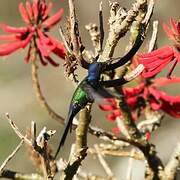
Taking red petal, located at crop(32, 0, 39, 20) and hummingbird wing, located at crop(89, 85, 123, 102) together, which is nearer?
hummingbird wing, located at crop(89, 85, 123, 102)

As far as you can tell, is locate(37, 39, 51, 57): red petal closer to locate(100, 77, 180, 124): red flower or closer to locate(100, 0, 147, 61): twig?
locate(100, 77, 180, 124): red flower

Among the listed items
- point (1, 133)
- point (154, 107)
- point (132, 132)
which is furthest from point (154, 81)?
point (1, 133)

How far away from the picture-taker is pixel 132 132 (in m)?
1.39

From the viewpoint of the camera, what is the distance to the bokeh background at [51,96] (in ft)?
16.9

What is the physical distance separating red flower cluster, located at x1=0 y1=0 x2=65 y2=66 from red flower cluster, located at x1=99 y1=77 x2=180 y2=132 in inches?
6.9

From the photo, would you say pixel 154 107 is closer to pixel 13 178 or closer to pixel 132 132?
pixel 132 132

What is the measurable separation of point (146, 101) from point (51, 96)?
18.3 feet

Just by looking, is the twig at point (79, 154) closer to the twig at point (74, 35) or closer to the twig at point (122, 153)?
the twig at point (74, 35)

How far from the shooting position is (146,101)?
152 centimetres

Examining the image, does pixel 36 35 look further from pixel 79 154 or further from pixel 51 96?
pixel 51 96

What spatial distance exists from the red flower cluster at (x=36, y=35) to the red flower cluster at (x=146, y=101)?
175mm

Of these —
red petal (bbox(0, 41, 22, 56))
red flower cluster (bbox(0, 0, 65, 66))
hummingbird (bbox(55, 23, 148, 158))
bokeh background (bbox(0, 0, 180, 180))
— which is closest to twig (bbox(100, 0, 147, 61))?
hummingbird (bbox(55, 23, 148, 158))

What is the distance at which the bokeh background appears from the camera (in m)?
5.15

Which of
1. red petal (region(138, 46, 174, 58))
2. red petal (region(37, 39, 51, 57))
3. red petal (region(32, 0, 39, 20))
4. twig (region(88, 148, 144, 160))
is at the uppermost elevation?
red petal (region(32, 0, 39, 20))
